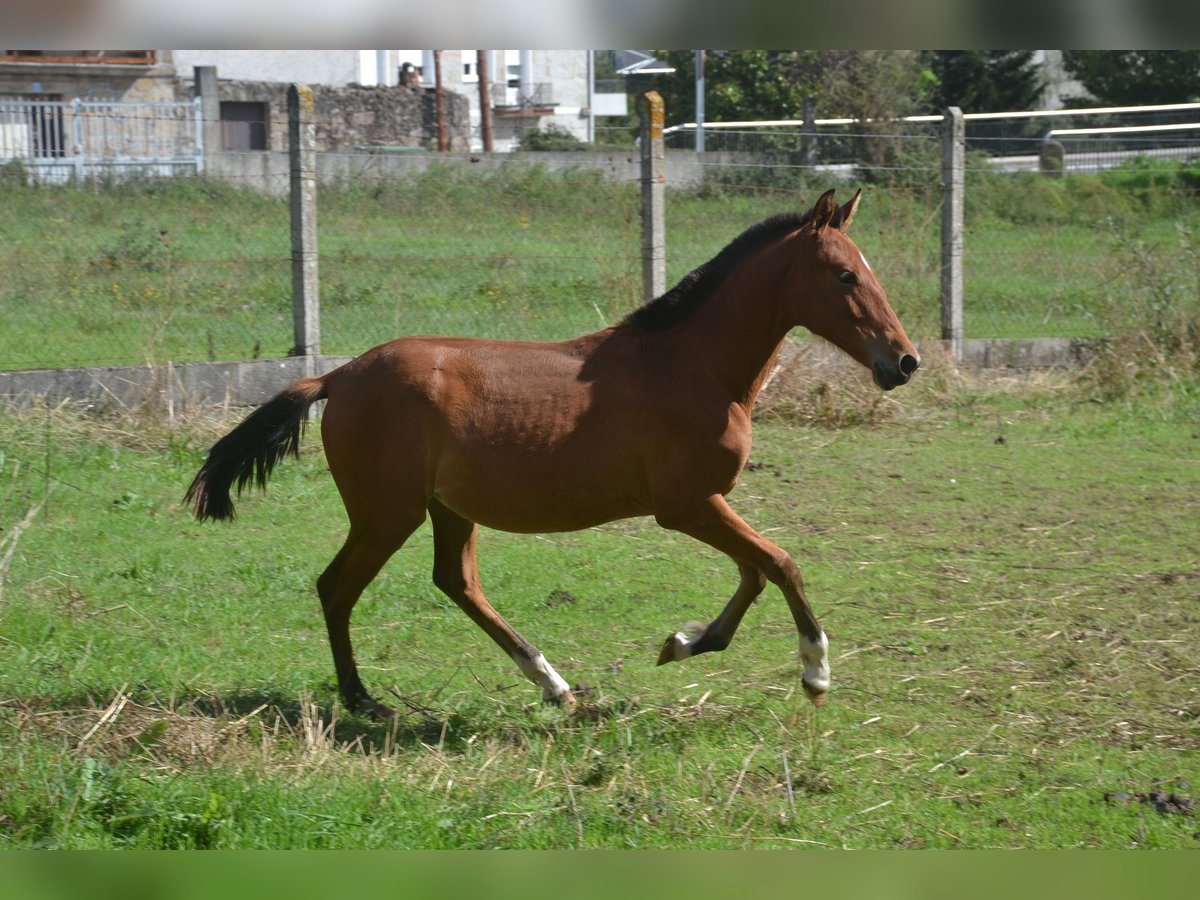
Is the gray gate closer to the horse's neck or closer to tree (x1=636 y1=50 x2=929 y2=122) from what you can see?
the horse's neck

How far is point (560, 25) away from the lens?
1666mm

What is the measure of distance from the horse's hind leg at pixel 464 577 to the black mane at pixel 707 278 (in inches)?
46.4

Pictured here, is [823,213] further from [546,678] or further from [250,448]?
[250,448]

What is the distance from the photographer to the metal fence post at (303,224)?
34.3 feet

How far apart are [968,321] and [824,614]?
28.5 ft

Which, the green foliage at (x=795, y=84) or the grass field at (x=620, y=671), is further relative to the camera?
the green foliage at (x=795, y=84)

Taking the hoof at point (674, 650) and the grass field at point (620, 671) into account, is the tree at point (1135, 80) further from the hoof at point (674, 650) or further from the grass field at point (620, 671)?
the hoof at point (674, 650)

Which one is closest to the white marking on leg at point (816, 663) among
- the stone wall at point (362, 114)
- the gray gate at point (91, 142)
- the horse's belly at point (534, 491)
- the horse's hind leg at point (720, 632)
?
the horse's hind leg at point (720, 632)

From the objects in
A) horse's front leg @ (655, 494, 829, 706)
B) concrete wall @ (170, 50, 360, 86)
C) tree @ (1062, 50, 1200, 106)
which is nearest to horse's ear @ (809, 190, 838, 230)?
horse's front leg @ (655, 494, 829, 706)

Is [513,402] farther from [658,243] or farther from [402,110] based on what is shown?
[402,110]

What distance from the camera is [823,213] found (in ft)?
17.5

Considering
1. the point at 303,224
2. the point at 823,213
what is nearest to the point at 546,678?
the point at 823,213

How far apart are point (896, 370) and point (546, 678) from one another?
1.91 metres

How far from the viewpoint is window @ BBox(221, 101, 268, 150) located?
109 feet
